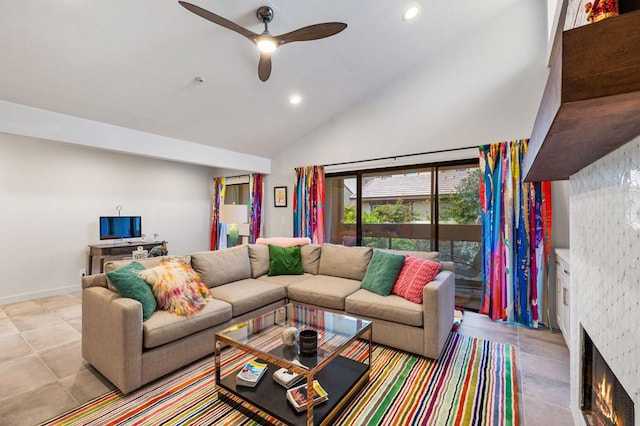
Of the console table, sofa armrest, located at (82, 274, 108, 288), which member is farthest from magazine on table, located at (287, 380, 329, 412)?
the console table

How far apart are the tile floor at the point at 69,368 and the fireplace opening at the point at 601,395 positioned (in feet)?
1.36

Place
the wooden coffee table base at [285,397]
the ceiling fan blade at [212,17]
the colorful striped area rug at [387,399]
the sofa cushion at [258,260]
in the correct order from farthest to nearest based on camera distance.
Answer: the sofa cushion at [258,260] < the ceiling fan blade at [212,17] < the colorful striped area rug at [387,399] < the wooden coffee table base at [285,397]

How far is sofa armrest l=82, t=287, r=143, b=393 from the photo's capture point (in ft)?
6.53

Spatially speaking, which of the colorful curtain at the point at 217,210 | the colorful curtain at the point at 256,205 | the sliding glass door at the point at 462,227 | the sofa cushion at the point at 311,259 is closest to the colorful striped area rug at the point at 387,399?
the sliding glass door at the point at 462,227

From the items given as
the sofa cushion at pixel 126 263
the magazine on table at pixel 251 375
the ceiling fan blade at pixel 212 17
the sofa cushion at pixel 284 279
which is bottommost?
the magazine on table at pixel 251 375

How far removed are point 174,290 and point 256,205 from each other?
11.4ft

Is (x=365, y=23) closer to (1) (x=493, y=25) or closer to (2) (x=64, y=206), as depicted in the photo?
(1) (x=493, y=25)

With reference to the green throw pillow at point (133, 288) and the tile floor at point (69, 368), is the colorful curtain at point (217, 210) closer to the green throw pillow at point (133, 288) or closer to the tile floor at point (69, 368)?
the tile floor at point (69, 368)

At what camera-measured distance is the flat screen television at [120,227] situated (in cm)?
486

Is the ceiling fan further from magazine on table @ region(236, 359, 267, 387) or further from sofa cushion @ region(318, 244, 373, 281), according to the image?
magazine on table @ region(236, 359, 267, 387)

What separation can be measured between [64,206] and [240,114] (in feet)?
10.4

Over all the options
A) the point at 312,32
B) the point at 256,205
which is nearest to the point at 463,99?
the point at 312,32

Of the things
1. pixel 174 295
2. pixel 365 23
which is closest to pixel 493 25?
pixel 365 23

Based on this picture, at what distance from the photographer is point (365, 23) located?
10.1ft
